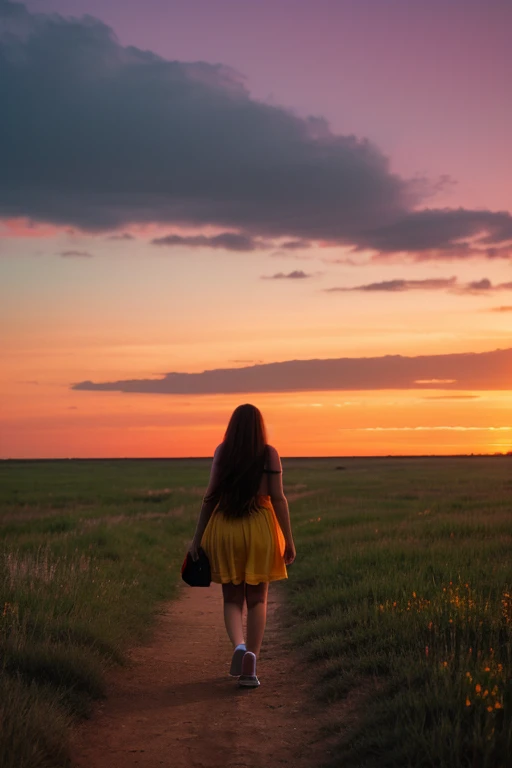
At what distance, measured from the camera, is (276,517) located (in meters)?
7.60

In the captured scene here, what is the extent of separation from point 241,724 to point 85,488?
5243cm

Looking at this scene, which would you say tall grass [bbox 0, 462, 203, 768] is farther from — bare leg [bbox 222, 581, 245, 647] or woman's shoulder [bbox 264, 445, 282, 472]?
woman's shoulder [bbox 264, 445, 282, 472]

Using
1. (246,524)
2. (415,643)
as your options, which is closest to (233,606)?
(246,524)

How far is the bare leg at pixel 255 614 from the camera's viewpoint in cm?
734

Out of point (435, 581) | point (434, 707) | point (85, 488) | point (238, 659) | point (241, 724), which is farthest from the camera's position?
point (85, 488)

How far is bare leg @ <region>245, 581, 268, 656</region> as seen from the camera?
7.34 metres

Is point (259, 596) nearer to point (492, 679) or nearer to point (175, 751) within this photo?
point (175, 751)

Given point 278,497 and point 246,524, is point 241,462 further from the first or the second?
point 246,524

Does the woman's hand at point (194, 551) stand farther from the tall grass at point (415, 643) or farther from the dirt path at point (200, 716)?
the tall grass at point (415, 643)

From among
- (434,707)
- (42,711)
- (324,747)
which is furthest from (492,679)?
(42,711)

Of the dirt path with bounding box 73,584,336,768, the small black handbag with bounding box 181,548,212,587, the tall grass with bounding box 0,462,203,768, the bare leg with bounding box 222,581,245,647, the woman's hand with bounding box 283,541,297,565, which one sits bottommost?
the dirt path with bounding box 73,584,336,768

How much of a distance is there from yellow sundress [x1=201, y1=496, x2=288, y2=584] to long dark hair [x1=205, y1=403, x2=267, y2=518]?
0.10 m

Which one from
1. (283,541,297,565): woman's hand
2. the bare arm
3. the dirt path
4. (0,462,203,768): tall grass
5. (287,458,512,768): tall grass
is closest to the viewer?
(287,458,512,768): tall grass

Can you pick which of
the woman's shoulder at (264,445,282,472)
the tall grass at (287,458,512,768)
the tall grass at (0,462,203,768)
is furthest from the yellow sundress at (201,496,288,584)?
the tall grass at (0,462,203,768)
